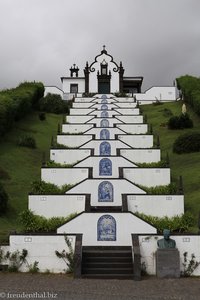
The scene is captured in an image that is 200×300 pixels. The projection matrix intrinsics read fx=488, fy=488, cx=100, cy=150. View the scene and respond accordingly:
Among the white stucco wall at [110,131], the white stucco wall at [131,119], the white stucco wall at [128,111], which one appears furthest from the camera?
the white stucco wall at [128,111]

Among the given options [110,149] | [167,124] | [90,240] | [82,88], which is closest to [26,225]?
[90,240]

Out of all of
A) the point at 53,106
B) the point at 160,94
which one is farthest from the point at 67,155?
the point at 160,94

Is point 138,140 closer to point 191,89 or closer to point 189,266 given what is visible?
point 189,266

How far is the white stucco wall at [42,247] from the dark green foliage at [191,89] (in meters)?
30.0

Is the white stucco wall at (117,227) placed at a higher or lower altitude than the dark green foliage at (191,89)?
lower

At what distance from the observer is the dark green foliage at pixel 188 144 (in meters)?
33.4

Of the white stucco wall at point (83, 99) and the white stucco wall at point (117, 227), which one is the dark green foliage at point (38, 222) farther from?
the white stucco wall at point (83, 99)

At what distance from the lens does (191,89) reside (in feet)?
170

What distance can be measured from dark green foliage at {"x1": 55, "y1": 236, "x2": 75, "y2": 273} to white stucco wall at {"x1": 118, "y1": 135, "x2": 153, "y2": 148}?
16.7 metres

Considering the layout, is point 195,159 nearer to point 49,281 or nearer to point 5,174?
point 5,174

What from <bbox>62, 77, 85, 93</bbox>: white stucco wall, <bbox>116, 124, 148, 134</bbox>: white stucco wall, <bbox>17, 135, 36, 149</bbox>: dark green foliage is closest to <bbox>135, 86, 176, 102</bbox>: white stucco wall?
<bbox>62, 77, 85, 93</bbox>: white stucco wall

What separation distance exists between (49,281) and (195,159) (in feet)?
61.1

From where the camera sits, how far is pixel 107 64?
65750mm

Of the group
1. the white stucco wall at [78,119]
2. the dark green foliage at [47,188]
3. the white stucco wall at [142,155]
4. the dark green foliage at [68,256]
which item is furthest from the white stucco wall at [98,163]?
the white stucco wall at [78,119]
